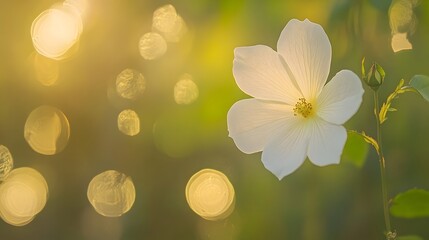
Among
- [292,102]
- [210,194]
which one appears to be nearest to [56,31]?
[210,194]

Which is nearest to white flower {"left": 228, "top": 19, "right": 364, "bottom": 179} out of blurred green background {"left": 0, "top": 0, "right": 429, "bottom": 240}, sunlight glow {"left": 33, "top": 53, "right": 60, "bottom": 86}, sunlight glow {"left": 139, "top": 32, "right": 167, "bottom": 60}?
blurred green background {"left": 0, "top": 0, "right": 429, "bottom": 240}

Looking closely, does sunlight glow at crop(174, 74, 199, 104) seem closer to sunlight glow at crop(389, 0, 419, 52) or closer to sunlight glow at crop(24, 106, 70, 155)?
sunlight glow at crop(24, 106, 70, 155)

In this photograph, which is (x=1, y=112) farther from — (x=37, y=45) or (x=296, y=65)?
(x=296, y=65)

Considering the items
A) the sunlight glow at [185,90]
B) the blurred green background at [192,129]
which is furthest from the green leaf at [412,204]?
the sunlight glow at [185,90]

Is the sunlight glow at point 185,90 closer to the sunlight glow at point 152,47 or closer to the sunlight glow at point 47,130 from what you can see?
the sunlight glow at point 152,47

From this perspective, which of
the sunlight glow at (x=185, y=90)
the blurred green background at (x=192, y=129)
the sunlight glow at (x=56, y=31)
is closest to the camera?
the blurred green background at (x=192, y=129)
